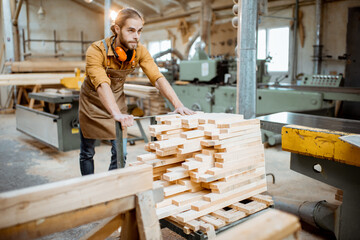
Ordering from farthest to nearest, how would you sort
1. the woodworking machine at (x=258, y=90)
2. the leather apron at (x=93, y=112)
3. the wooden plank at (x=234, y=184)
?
1. the woodworking machine at (x=258, y=90)
2. the leather apron at (x=93, y=112)
3. the wooden plank at (x=234, y=184)

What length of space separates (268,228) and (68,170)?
3.13 metres

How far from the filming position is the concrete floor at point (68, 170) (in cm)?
272

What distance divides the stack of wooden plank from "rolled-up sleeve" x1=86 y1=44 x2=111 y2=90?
0.42m

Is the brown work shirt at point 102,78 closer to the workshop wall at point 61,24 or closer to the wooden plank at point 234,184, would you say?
the wooden plank at point 234,184

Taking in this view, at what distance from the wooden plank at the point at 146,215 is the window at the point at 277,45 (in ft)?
24.0

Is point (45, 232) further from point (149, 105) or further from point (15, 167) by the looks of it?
point (149, 105)

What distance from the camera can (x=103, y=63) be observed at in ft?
6.48

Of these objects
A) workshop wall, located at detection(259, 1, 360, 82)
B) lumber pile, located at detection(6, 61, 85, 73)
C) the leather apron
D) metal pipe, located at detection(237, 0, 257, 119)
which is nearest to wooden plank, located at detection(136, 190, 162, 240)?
the leather apron

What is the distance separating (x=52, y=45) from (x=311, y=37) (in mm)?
8592

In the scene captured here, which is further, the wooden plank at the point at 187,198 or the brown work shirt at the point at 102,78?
the brown work shirt at the point at 102,78

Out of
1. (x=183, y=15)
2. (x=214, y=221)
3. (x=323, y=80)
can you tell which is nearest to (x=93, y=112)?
(x=214, y=221)

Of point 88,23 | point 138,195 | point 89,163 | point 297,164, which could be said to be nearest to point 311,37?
point 297,164

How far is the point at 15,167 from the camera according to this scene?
364 centimetres

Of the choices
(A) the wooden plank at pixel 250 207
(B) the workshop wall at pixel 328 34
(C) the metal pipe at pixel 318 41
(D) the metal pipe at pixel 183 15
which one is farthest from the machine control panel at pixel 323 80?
(D) the metal pipe at pixel 183 15
